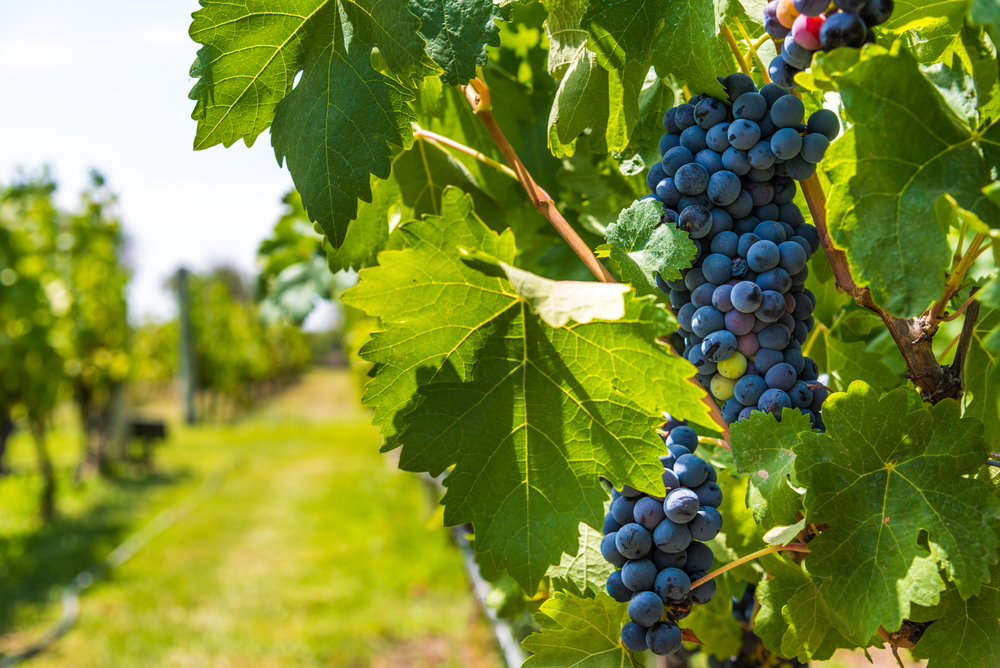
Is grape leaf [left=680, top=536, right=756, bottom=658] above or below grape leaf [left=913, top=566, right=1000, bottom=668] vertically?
below

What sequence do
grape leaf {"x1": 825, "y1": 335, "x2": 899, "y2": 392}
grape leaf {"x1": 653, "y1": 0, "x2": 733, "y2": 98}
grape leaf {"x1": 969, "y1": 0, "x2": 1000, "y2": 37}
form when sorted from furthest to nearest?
grape leaf {"x1": 825, "y1": 335, "x2": 899, "y2": 392}, grape leaf {"x1": 653, "y1": 0, "x2": 733, "y2": 98}, grape leaf {"x1": 969, "y1": 0, "x2": 1000, "y2": 37}

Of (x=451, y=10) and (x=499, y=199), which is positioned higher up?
(x=451, y=10)

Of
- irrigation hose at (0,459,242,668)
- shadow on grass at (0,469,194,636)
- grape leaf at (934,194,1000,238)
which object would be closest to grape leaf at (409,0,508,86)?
grape leaf at (934,194,1000,238)

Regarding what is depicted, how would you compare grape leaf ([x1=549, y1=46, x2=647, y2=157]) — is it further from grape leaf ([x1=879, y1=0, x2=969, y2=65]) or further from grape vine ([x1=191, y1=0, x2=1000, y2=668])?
grape leaf ([x1=879, y1=0, x2=969, y2=65])

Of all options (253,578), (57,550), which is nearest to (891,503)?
(253,578)

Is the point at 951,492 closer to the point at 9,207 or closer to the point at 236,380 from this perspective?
Result: the point at 9,207

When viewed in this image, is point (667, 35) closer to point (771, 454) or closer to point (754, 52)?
point (754, 52)

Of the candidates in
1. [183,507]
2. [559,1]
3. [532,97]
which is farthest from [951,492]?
[183,507]

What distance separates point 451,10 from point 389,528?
7.31 m

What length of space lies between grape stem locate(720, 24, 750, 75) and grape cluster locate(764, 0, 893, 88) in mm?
82

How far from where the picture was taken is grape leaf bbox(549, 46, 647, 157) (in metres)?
0.85

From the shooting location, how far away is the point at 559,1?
0.87 m

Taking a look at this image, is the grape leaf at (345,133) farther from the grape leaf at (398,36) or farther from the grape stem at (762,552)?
the grape stem at (762,552)

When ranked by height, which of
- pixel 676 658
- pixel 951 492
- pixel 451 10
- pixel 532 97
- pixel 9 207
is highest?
pixel 9 207
